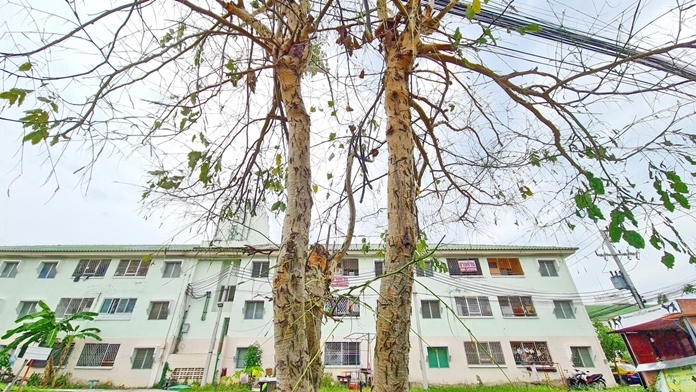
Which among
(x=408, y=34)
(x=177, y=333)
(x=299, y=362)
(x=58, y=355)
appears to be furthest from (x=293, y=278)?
(x=58, y=355)

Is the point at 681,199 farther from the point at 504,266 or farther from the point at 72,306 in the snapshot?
the point at 72,306

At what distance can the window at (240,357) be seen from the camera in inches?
505

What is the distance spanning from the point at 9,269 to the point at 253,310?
12.1 m

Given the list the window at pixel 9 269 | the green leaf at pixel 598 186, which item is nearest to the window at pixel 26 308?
the window at pixel 9 269

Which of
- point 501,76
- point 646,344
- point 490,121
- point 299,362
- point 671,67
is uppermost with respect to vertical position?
point 490,121

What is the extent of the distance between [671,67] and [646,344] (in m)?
9.69

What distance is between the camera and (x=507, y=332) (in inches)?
512

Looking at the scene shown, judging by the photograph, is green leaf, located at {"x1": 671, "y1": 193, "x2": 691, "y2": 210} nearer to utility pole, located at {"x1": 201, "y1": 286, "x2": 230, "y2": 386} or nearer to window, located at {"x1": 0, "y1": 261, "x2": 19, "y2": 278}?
utility pole, located at {"x1": 201, "y1": 286, "x2": 230, "y2": 386}

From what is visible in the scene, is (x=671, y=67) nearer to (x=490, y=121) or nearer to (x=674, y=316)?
(x=490, y=121)

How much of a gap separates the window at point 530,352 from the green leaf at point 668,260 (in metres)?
14.1

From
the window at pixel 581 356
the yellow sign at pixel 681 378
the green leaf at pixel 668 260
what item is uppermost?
the window at pixel 581 356

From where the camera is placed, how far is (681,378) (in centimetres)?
661

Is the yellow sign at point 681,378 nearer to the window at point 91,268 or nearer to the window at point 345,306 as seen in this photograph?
the window at point 345,306

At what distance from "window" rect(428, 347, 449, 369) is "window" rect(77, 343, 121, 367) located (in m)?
13.2
